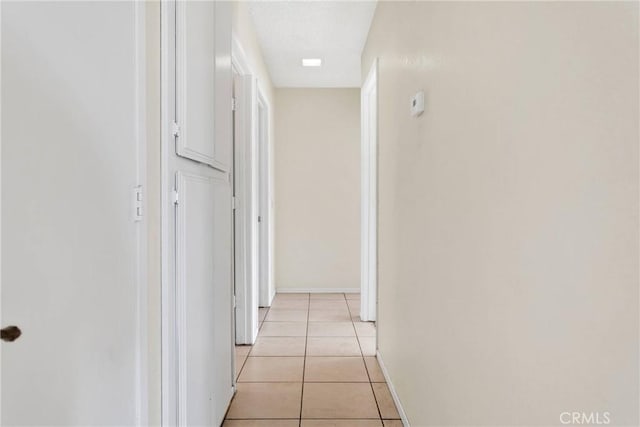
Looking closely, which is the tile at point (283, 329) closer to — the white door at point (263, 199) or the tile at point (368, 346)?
the tile at point (368, 346)

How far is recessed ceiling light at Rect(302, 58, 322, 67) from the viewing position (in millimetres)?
4160

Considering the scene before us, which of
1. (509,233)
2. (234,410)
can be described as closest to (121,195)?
(509,233)

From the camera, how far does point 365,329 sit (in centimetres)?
371

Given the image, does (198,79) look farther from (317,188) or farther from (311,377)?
(317,188)

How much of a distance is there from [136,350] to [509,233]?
104cm

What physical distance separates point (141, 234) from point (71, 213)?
313 millimetres

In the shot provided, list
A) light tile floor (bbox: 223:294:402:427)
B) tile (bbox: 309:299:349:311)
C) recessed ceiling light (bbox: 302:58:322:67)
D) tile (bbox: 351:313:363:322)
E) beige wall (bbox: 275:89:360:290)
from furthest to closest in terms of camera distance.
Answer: beige wall (bbox: 275:89:360:290)
tile (bbox: 309:299:349:311)
recessed ceiling light (bbox: 302:58:322:67)
tile (bbox: 351:313:363:322)
light tile floor (bbox: 223:294:402:427)

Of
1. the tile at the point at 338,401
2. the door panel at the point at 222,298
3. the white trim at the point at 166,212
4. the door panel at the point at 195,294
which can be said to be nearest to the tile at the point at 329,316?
the tile at the point at 338,401

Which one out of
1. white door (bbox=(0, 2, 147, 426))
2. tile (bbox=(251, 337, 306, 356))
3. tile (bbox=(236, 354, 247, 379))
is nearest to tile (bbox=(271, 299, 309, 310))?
tile (bbox=(251, 337, 306, 356))

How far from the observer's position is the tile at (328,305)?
4449 mm

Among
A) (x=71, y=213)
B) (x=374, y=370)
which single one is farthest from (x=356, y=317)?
(x=71, y=213)

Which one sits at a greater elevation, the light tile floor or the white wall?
the white wall

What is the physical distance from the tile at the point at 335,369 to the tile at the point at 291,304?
153 centimetres

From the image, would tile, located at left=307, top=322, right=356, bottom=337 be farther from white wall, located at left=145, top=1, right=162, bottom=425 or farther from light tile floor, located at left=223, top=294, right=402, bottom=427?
white wall, located at left=145, top=1, right=162, bottom=425
